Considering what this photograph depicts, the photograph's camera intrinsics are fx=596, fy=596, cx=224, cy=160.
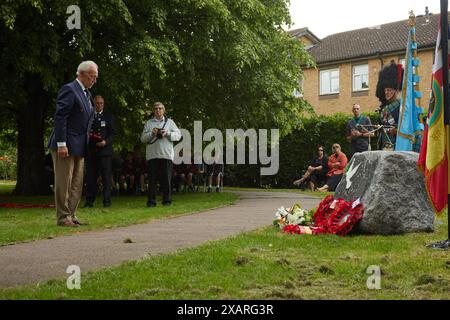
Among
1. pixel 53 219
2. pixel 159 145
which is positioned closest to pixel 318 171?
pixel 159 145

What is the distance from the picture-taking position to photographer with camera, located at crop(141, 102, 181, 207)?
A: 12.4 meters

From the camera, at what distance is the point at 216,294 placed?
13.9 feet

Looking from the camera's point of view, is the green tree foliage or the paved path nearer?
the paved path

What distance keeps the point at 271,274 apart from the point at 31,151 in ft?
49.4

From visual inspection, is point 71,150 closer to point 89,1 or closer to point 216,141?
point 89,1

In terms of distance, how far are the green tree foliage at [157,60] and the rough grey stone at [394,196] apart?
6989mm

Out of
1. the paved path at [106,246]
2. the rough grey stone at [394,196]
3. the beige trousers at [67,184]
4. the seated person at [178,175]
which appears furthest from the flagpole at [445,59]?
the seated person at [178,175]

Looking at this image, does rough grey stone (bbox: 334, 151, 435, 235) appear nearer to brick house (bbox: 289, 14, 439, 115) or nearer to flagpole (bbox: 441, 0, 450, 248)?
flagpole (bbox: 441, 0, 450, 248)

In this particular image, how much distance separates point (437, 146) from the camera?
681cm

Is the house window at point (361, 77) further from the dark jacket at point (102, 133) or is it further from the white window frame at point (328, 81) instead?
the dark jacket at point (102, 133)

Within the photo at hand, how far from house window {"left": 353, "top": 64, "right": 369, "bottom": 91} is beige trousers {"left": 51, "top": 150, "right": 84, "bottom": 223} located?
116 ft

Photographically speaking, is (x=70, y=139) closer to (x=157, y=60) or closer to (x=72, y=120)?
(x=72, y=120)

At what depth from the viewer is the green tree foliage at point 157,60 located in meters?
13.5

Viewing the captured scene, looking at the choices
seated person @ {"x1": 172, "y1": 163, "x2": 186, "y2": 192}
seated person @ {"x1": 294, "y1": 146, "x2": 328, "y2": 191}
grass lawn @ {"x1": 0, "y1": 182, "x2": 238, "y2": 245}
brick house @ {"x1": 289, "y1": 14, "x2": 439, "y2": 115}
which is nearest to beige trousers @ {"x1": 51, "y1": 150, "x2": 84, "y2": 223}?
grass lawn @ {"x1": 0, "y1": 182, "x2": 238, "y2": 245}
